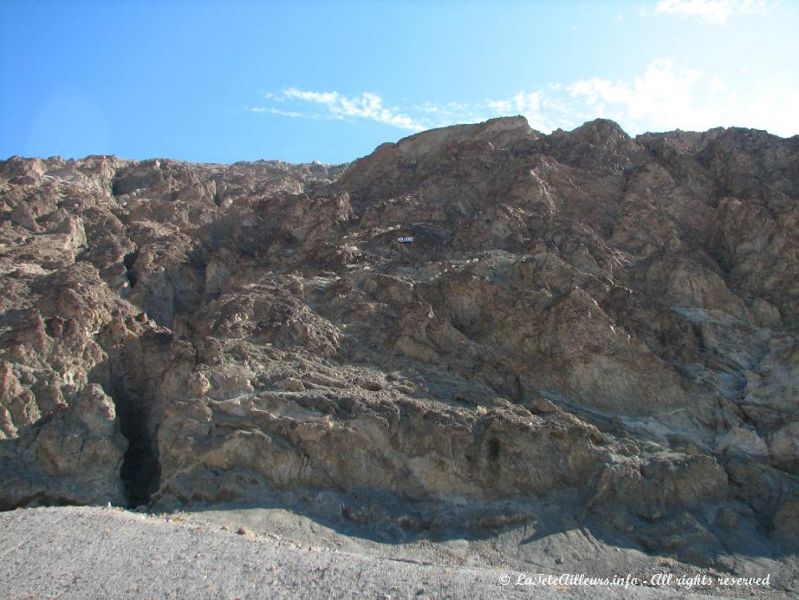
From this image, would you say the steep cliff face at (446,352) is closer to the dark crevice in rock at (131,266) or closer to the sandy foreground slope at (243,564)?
the dark crevice in rock at (131,266)

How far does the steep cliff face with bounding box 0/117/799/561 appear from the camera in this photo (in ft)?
64.5

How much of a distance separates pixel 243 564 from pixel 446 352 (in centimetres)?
1102

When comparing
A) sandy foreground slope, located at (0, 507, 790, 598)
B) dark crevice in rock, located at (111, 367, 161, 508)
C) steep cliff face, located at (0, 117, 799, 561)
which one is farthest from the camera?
dark crevice in rock, located at (111, 367, 161, 508)

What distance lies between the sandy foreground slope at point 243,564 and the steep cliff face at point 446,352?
1.24 metres

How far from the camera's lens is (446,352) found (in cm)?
2433

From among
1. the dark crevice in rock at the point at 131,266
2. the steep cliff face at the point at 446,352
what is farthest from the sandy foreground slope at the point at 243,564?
the dark crevice in rock at the point at 131,266

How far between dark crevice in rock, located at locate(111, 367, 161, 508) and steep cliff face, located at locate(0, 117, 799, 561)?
0.07 meters

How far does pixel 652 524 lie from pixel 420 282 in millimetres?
12768

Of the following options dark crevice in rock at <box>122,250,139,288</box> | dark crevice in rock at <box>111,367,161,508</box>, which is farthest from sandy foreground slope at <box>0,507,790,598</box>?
dark crevice in rock at <box>122,250,139,288</box>

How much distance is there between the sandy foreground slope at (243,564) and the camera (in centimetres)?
1420

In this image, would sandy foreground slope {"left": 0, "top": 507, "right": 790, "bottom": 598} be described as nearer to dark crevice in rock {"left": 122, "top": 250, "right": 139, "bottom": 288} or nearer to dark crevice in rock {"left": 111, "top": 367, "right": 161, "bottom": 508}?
dark crevice in rock {"left": 111, "top": 367, "right": 161, "bottom": 508}

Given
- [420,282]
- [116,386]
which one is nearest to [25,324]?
[116,386]

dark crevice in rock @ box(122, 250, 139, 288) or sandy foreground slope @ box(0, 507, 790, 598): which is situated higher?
dark crevice in rock @ box(122, 250, 139, 288)

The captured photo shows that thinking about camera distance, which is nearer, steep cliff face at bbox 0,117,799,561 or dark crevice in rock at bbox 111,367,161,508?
steep cliff face at bbox 0,117,799,561
